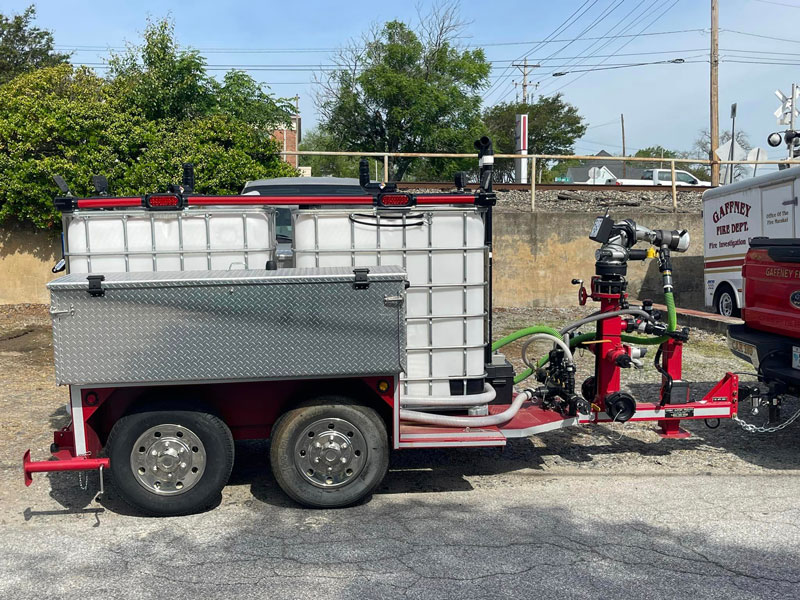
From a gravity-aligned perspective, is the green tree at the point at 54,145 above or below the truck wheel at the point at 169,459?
above

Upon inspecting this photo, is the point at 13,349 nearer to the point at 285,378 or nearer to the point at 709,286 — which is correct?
the point at 285,378

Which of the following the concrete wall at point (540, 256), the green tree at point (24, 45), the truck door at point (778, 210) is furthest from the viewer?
the green tree at point (24, 45)

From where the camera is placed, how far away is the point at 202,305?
4891mm

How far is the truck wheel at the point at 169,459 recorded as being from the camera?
198 inches

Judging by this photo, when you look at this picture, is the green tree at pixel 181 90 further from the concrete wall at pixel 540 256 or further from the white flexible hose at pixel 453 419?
the white flexible hose at pixel 453 419

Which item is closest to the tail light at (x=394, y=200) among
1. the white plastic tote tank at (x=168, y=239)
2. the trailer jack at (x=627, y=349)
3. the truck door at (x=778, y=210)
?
the white plastic tote tank at (x=168, y=239)

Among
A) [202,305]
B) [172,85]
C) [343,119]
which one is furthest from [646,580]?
[343,119]

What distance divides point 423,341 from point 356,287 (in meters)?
0.95

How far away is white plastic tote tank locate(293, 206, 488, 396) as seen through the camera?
5664mm

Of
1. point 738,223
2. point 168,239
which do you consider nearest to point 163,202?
point 168,239

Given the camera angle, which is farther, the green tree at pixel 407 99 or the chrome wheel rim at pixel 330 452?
the green tree at pixel 407 99

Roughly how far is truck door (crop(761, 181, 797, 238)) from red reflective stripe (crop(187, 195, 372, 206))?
370 inches

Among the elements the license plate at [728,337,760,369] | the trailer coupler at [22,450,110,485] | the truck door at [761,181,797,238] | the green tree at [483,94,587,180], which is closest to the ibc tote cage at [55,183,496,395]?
the trailer coupler at [22,450,110,485]

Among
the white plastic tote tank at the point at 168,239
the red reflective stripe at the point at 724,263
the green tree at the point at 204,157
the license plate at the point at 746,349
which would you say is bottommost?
the license plate at the point at 746,349
